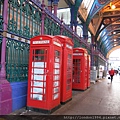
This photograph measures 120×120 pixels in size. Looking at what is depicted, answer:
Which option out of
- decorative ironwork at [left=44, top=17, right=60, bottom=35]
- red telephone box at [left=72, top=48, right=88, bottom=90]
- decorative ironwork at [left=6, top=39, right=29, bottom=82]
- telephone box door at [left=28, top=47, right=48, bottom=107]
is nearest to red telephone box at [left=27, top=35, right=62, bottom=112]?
telephone box door at [left=28, top=47, right=48, bottom=107]

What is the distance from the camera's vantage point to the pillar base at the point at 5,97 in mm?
4348

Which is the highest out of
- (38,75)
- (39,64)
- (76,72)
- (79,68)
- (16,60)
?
(16,60)

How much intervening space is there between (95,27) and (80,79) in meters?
17.3

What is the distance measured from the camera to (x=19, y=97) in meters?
5.09

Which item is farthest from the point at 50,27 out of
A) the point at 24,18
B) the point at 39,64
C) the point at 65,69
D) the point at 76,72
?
the point at 76,72

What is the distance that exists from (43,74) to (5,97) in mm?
1224

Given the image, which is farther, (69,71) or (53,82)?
(69,71)

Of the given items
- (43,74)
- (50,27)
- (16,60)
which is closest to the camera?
(43,74)

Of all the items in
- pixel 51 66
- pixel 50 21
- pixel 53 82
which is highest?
pixel 50 21

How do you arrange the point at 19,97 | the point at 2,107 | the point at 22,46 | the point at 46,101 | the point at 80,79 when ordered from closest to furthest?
1. the point at 2,107
2. the point at 46,101
3. the point at 19,97
4. the point at 22,46
5. the point at 80,79

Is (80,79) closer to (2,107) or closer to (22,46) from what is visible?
(22,46)

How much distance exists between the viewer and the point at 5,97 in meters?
A: 4.46

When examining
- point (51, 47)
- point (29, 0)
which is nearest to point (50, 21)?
point (29, 0)

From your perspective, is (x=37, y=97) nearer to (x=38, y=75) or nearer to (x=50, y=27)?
(x=38, y=75)
